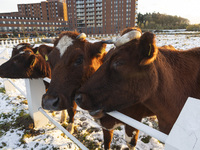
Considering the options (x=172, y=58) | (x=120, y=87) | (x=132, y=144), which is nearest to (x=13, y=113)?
(x=132, y=144)

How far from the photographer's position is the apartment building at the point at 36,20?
50.2 m

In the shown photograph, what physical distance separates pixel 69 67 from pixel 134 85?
3.50ft

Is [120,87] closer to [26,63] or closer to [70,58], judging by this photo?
[70,58]

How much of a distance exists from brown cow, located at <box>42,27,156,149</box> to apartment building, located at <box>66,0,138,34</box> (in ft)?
197

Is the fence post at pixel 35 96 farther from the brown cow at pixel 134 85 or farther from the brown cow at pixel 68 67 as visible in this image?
Result: the brown cow at pixel 134 85

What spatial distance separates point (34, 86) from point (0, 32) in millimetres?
58142

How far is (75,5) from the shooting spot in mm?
66125

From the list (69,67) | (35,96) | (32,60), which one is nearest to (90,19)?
(32,60)

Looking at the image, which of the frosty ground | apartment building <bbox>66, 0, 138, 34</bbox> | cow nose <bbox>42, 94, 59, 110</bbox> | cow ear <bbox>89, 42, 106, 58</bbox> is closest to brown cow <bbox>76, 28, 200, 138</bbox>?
cow nose <bbox>42, 94, 59, 110</bbox>

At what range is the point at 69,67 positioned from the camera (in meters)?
2.11

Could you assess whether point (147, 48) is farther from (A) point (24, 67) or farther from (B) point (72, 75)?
(A) point (24, 67)

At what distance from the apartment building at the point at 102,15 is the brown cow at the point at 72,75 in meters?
60.1

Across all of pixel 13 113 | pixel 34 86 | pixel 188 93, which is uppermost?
pixel 188 93

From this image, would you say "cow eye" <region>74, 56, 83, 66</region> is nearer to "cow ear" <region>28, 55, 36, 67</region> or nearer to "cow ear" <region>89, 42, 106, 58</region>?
"cow ear" <region>89, 42, 106, 58</region>
